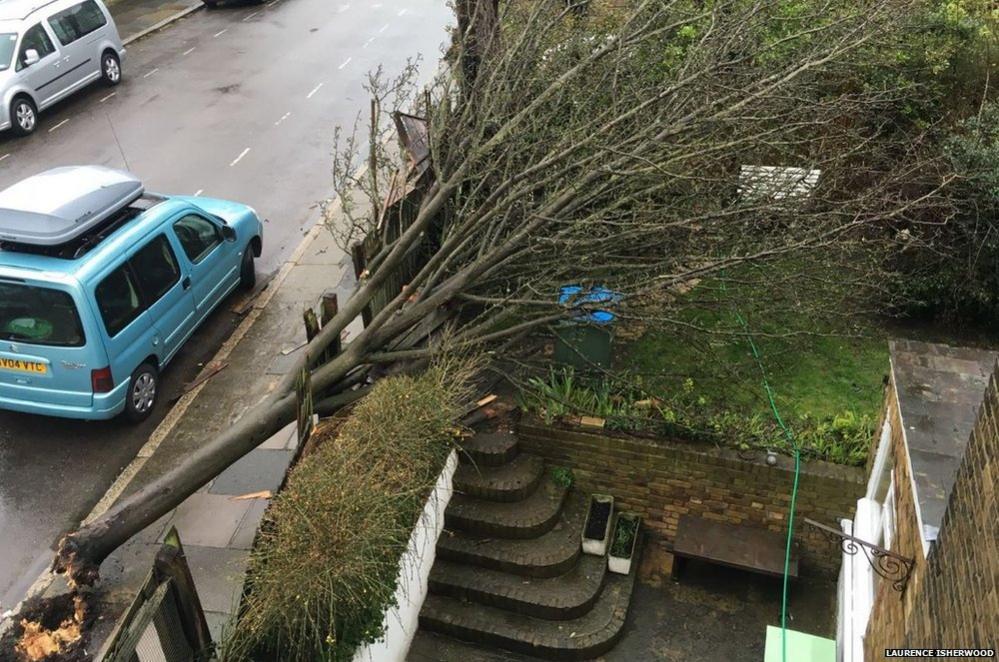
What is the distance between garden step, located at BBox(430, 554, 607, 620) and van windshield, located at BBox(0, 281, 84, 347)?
4233mm

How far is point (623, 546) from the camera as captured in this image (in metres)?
7.91

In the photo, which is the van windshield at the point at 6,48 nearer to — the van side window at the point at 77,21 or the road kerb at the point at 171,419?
the van side window at the point at 77,21

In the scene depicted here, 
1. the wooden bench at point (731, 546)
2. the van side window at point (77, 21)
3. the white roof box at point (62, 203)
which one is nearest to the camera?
the wooden bench at point (731, 546)

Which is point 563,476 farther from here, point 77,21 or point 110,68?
point 110,68

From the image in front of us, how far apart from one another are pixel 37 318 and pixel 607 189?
565cm

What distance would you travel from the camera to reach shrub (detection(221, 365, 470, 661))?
17.7 ft

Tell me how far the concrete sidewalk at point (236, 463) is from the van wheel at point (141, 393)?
26cm

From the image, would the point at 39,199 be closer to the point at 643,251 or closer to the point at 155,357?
the point at 155,357

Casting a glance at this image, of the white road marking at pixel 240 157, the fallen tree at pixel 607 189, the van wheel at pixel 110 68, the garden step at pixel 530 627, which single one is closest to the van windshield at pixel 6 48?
the van wheel at pixel 110 68

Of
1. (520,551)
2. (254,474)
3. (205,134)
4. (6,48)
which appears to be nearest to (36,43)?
(6,48)

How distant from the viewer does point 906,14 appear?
8672mm

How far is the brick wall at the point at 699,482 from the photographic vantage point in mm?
7555

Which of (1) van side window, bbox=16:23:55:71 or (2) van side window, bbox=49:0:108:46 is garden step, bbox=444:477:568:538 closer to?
(1) van side window, bbox=16:23:55:71

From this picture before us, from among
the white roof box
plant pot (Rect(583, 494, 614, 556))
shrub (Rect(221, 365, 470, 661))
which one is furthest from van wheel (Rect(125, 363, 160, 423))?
plant pot (Rect(583, 494, 614, 556))
